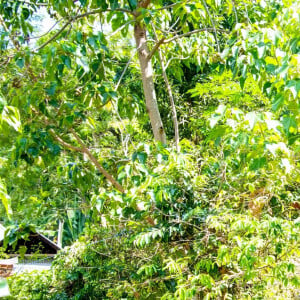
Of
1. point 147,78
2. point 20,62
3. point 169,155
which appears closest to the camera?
point 20,62

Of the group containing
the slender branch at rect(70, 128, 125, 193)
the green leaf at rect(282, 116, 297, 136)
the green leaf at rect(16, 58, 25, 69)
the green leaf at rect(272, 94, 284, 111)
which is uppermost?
the green leaf at rect(16, 58, 25, 69)

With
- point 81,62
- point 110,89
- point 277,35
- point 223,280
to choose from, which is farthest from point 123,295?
point 277,35

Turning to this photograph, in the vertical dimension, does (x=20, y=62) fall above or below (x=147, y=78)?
above

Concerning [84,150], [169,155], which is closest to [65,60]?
[84,150]

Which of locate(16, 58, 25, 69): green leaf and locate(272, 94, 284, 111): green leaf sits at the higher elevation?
locate(16, 58, 25, 69): green leaf

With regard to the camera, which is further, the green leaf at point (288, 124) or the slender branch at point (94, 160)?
the slender branch at point (94, 160)

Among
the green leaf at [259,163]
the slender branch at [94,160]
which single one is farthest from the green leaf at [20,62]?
the green leaf at [259,163]

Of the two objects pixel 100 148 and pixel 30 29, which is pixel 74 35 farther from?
Result: pixel 100 148

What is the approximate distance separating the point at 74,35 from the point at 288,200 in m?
1.71

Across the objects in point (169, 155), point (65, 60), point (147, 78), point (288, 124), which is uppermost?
point (65, 60)

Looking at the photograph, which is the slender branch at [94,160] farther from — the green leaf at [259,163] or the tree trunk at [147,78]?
the green leaf at [259,163]

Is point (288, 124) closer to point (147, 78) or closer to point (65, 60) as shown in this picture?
point (65, 60)

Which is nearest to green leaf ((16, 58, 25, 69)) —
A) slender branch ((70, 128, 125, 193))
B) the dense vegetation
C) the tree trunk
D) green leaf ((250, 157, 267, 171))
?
the dense vegetation

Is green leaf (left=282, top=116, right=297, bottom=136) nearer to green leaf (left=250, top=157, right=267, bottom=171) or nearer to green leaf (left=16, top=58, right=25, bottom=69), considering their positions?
green leaf (left=250, top=157, right=267, bottom=171)
